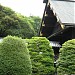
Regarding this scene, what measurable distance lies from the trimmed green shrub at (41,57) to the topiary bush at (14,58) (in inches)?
178

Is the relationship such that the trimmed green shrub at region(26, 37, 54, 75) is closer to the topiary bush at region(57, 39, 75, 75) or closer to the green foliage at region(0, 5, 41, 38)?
the topiary bush at region(57, 39, 75, 75)

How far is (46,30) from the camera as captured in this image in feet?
82.2

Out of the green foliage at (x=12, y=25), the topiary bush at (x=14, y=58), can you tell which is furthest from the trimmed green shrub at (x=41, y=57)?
the green foliage at (x=12, y=25)

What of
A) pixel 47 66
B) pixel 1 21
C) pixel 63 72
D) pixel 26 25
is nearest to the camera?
pixel 63 72

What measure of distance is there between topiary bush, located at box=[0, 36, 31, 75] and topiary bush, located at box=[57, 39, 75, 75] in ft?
13.8

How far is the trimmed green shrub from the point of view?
15.7m

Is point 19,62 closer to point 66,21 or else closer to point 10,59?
point 10,59

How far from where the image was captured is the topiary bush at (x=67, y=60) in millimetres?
14852

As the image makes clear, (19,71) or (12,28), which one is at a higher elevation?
(19,71)

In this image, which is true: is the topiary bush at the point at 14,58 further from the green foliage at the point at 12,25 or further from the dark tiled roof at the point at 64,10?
the green foliage at the point at 12,25

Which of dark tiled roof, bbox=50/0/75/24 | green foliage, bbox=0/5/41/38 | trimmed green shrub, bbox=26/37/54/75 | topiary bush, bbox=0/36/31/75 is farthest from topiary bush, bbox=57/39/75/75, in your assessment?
green foliage, bbox=0/5/41/38

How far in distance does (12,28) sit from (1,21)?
1542 mm

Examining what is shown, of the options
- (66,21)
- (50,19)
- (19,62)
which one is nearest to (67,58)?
(66,21)

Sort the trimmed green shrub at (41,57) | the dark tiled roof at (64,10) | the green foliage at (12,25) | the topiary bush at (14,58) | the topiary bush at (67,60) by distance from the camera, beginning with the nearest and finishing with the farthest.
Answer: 1. the topiary bush at (14,58)
2. the topiary bush at (67,60)
3. the trimmed green shrub at (41,57)
4. the dark tiled roof at (64,10)
5. the green foliage at (12,25)
